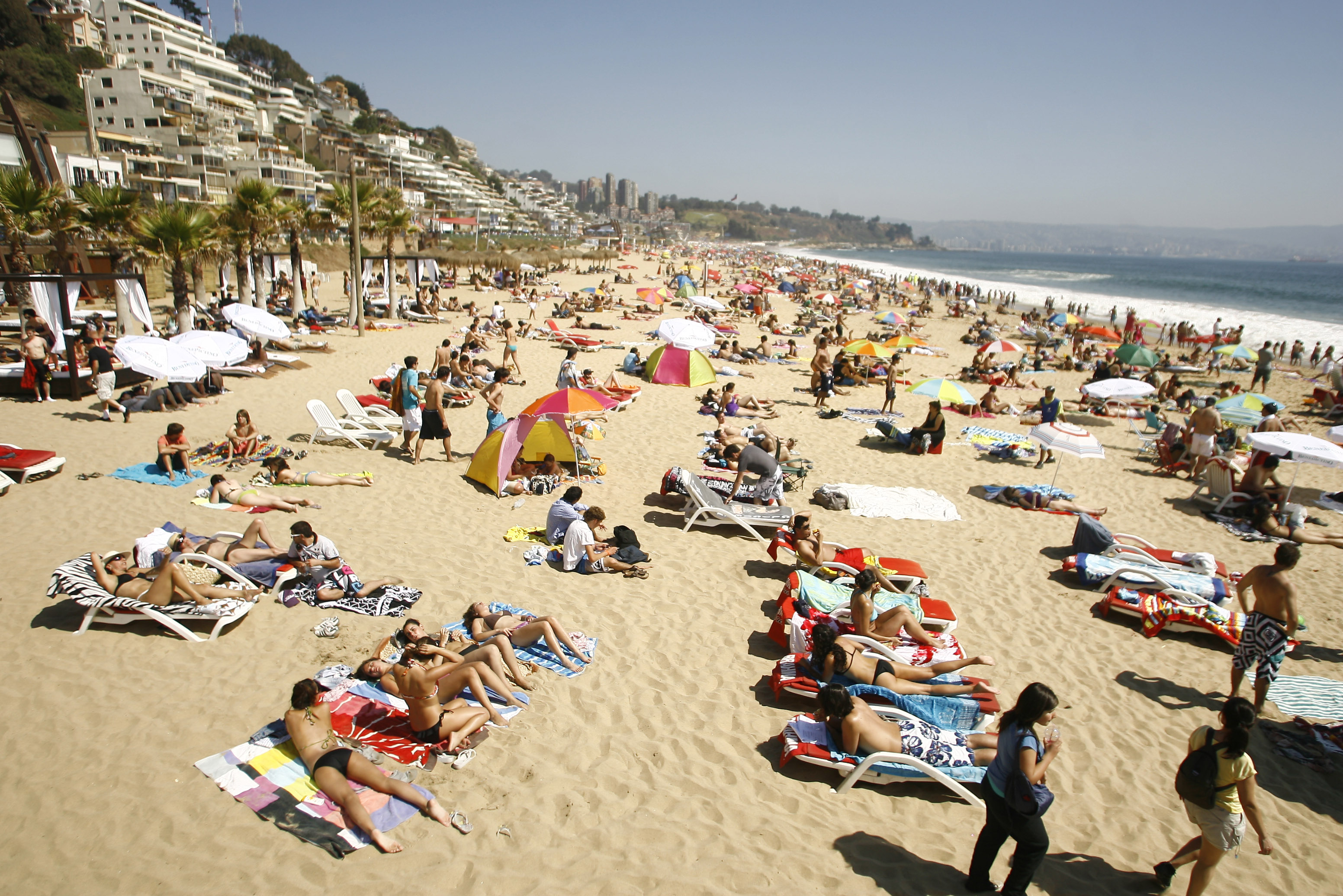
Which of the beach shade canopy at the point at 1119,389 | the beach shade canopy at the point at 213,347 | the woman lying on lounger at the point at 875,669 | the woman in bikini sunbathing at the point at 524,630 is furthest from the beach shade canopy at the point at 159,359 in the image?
the beach shade canopy at the point at 1119,389

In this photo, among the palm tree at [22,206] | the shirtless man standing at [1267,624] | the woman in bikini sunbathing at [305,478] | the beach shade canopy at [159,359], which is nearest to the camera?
the shirtless man standing at [1267,624]

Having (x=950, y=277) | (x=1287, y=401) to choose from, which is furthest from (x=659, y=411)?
(x=950, y=277)

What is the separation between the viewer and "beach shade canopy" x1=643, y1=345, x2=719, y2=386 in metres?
15.1

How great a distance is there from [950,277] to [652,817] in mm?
92741

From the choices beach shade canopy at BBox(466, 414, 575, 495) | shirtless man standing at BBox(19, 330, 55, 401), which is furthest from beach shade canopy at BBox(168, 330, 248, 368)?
beach shade canopy at BBox(466, 414, 575, 495)

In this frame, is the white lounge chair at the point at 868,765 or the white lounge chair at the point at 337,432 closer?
the white lounge chair at the point at 868,765

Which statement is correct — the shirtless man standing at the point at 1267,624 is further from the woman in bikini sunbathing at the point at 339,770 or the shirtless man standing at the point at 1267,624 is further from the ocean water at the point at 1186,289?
the ocean water at the point at 1186,289

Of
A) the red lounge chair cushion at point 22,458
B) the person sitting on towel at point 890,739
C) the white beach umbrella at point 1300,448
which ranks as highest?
the white beach umbrella at point 1300,448

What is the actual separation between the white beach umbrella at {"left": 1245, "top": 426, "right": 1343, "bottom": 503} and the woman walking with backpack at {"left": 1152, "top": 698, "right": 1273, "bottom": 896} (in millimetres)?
6701

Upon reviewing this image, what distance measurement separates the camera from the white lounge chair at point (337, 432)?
980 centimetres

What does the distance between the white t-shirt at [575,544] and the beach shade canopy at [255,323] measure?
9685 mm

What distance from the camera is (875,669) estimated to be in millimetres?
4730

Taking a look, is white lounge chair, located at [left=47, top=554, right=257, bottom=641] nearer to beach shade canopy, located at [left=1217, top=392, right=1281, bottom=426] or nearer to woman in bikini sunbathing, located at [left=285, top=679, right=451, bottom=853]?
woman in bikini sunbathing, located at [left=285, top=679, right=451, bottom=853]

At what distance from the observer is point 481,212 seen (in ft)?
349
